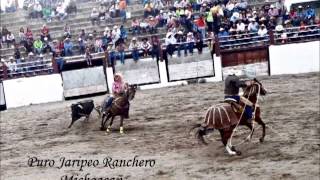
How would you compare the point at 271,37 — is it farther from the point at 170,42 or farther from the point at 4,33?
the point at 4,33

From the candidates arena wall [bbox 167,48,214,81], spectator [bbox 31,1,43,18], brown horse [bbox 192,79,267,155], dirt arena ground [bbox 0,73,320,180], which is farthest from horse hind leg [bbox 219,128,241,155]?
spectator [bbox 31,1,43,18]

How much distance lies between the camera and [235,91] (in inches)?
382

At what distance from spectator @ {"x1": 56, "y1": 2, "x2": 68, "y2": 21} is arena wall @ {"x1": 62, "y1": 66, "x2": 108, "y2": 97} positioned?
4.15m

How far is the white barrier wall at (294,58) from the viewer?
786 inches

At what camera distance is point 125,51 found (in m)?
21.1

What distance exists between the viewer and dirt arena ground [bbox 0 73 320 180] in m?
8.98

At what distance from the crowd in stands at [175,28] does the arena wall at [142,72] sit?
0.28 m

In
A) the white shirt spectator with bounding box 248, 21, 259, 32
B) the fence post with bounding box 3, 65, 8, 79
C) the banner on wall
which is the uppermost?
the white shirt spectator with bounding box 248, 21, 259, 32

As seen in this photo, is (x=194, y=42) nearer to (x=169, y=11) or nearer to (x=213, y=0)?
(x=169, y=11)

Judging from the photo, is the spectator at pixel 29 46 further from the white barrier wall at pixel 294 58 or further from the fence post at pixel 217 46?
the white barrier wall at pixel 294 58

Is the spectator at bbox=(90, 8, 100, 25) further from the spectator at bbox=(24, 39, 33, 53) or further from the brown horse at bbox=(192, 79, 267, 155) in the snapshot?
the brown horse at bbox=(192, 79, 267, 155)

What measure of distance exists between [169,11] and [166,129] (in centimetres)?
825

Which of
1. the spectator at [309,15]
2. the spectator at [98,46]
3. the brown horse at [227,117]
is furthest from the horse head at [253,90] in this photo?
the spectator at [98,46]

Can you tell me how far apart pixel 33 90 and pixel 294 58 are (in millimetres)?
9706
